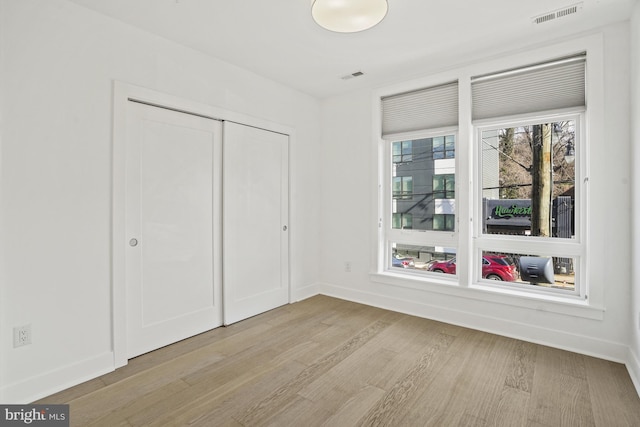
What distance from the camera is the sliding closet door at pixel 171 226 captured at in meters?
2.62

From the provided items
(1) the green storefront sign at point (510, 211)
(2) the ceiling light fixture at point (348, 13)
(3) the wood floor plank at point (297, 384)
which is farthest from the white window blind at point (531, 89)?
(3) the wood floor plank at point (297, 384)

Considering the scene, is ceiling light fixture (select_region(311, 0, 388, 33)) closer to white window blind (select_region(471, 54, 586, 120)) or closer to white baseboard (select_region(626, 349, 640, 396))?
white window blind (select_region(471, 54, 586, 120))

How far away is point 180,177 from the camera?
115 inches

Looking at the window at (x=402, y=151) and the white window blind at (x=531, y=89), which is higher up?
the white window blind at (x=531, y=89)

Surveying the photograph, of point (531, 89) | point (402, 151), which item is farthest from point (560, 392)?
point (402, 151)

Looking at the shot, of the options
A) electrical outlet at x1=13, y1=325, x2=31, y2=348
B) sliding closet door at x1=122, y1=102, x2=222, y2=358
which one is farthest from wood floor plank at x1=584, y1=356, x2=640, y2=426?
electrical outlet at x1=13, y1=325, x2=31, y2=348

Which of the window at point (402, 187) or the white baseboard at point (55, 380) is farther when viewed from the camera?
the window at point (402, 187)

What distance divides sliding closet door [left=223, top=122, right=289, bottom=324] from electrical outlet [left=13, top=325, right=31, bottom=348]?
5.03ft

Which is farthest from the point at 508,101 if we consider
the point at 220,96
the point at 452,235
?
the point at 220,96

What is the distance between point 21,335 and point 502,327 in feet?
12.8

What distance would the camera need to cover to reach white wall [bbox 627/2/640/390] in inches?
88.8

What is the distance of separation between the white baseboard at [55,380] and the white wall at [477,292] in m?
2.70

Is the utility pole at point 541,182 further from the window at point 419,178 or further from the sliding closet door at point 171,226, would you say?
the sliding closet door at point 171,226

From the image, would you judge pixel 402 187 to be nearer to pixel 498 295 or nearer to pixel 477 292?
pixel 477 292
